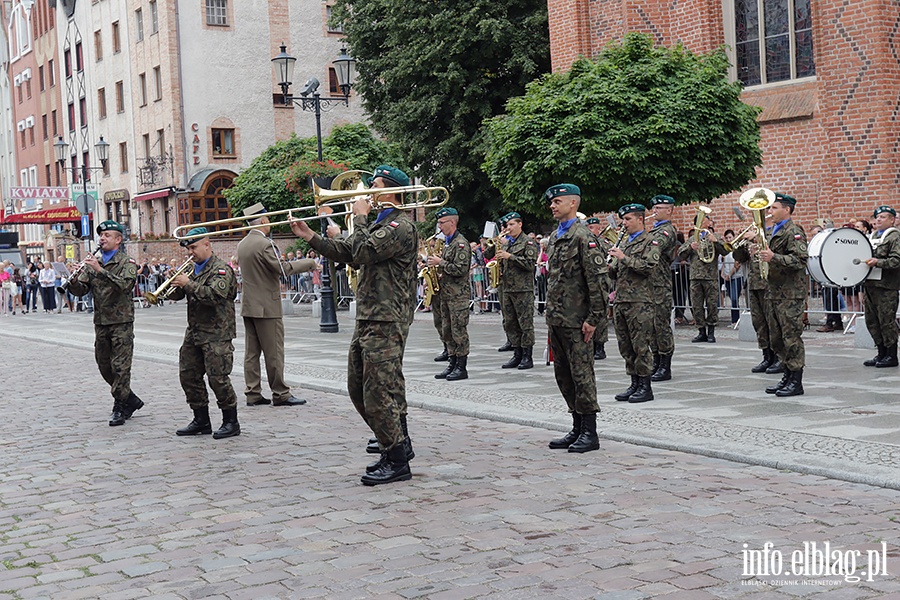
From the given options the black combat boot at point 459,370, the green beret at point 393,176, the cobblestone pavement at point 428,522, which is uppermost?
the green beret at point 393,176

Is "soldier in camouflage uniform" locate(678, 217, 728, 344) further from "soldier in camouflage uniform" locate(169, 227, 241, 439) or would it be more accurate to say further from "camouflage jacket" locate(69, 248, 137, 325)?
"camouflage jacket" locate(69, 248, 137, 325)

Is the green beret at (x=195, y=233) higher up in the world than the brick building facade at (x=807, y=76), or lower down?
lower down

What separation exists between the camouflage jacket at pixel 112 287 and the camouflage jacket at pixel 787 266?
20.4 ft

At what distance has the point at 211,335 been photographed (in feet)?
31.0

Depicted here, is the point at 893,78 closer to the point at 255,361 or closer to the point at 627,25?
the point at 627,25

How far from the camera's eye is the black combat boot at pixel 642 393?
34.7 feet

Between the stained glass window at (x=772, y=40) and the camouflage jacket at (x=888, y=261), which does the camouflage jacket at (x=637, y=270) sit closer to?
the camouflage jacket at (x=888, y=261)

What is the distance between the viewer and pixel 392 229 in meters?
7.43

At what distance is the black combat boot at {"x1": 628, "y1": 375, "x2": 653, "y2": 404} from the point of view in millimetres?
10570

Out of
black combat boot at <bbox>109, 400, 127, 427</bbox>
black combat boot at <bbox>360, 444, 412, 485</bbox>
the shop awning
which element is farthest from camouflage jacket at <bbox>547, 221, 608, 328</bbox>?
the shop awning

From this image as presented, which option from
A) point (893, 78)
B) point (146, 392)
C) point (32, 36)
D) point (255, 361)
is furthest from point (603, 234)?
point (32, 36)

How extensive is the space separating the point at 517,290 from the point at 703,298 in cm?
435

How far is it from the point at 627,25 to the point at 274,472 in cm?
1878

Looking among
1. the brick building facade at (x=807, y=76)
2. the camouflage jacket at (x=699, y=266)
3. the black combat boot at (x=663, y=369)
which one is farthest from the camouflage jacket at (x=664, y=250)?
the brick building facade at (x=807, y=76)
